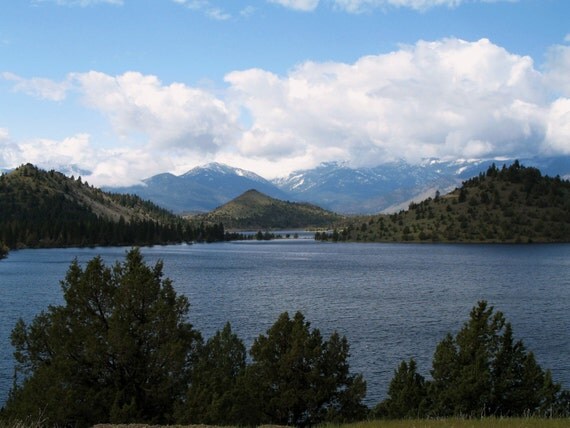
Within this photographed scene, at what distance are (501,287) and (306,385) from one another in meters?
118

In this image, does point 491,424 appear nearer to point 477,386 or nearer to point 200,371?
point 477,386

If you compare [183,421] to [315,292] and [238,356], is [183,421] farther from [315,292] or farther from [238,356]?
[315,292]

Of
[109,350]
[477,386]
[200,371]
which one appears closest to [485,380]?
[477,386]

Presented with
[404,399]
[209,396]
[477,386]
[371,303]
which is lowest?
[371,303]

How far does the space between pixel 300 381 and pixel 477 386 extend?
13410 millimetres

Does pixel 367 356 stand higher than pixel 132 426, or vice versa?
pixel 132 426

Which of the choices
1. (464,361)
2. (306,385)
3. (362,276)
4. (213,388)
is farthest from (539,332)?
(362,276)

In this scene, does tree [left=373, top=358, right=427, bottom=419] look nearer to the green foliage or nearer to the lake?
the green foliage

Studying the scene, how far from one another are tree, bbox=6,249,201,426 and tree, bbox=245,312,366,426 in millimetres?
6023

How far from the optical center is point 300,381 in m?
45.2

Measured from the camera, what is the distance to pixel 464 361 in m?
45.0

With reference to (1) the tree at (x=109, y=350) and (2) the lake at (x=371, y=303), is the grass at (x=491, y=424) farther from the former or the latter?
(2) the lake at (x=371, y=303)

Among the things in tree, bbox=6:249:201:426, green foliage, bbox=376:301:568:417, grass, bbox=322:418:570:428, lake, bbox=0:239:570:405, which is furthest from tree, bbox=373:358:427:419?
tree, bbox=6:249:201:426

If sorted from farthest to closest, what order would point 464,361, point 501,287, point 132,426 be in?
point 501,287 → point 464,361 → point 132,426
